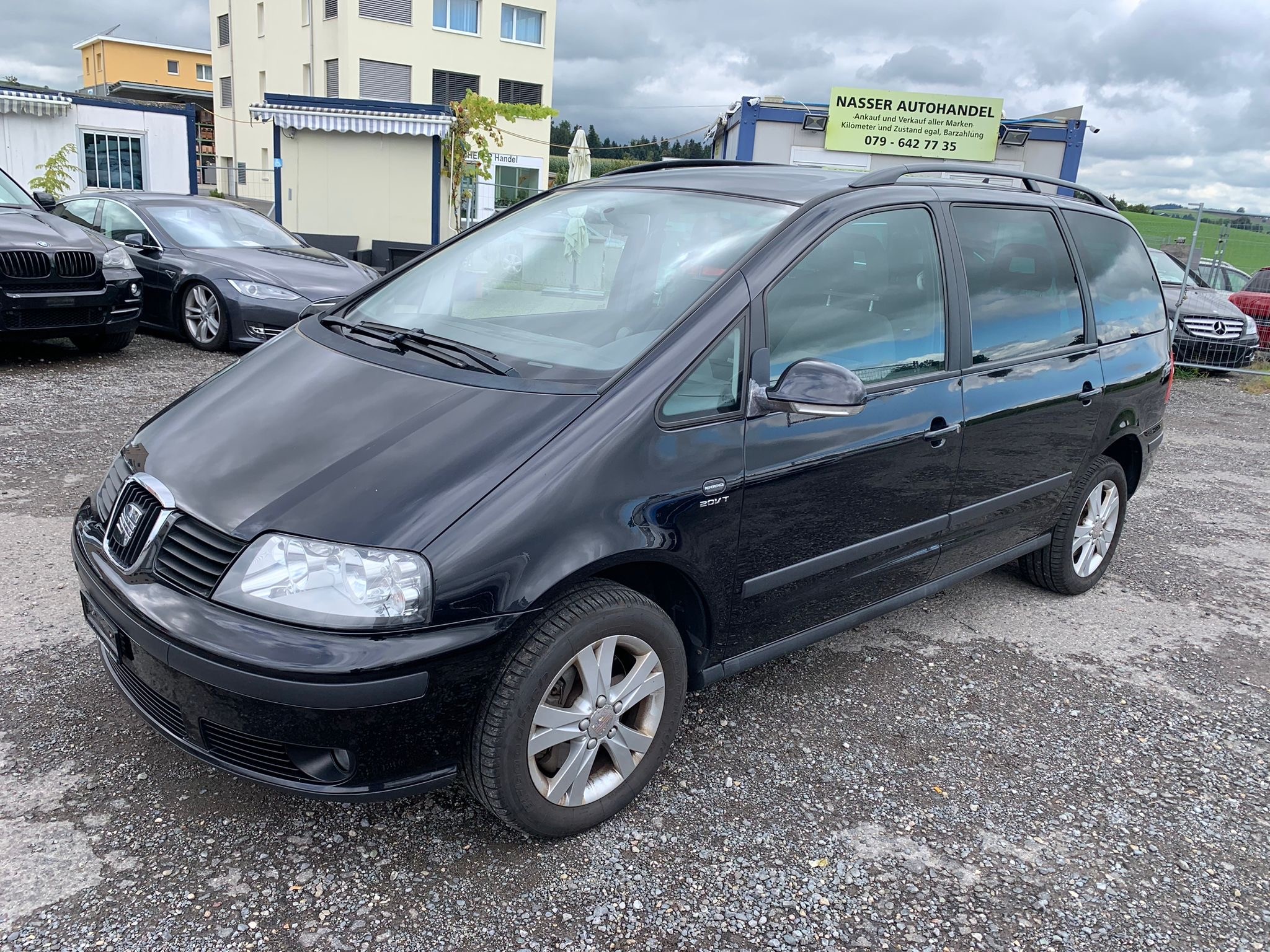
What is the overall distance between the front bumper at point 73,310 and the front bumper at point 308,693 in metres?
6.08

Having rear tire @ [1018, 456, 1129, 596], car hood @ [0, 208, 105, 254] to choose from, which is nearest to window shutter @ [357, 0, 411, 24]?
car hood @ [0, 208, 105, 254]

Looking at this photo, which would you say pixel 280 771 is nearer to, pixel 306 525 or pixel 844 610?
pixel 306 525

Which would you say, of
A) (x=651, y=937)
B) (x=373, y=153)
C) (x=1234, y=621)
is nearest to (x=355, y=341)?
(x=651, y=937)

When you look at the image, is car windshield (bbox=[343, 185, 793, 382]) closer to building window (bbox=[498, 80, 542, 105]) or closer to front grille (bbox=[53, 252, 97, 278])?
front grille (bbox=[53, 252, 97, 278])

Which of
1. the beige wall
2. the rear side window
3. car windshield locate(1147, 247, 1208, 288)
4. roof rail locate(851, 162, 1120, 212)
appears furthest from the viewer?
the beige wall

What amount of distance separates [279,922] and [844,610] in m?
1.99

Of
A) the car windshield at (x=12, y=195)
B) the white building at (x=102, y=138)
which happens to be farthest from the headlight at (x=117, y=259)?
the white building at (x=102, y=138)

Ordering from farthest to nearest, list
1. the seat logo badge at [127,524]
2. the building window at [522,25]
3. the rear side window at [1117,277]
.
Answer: the building window at [522,25] → the rear side window at [1117,277] → the seat logo badge at [127,524]

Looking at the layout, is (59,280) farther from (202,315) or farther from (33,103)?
(33,103)

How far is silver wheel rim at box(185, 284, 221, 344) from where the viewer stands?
886 cm

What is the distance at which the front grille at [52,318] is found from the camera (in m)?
7.34

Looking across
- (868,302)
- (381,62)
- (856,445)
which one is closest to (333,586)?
(856,445)

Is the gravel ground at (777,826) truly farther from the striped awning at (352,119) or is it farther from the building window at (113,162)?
the building window at (113,162)

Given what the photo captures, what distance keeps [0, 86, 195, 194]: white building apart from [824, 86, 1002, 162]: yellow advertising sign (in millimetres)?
12277
